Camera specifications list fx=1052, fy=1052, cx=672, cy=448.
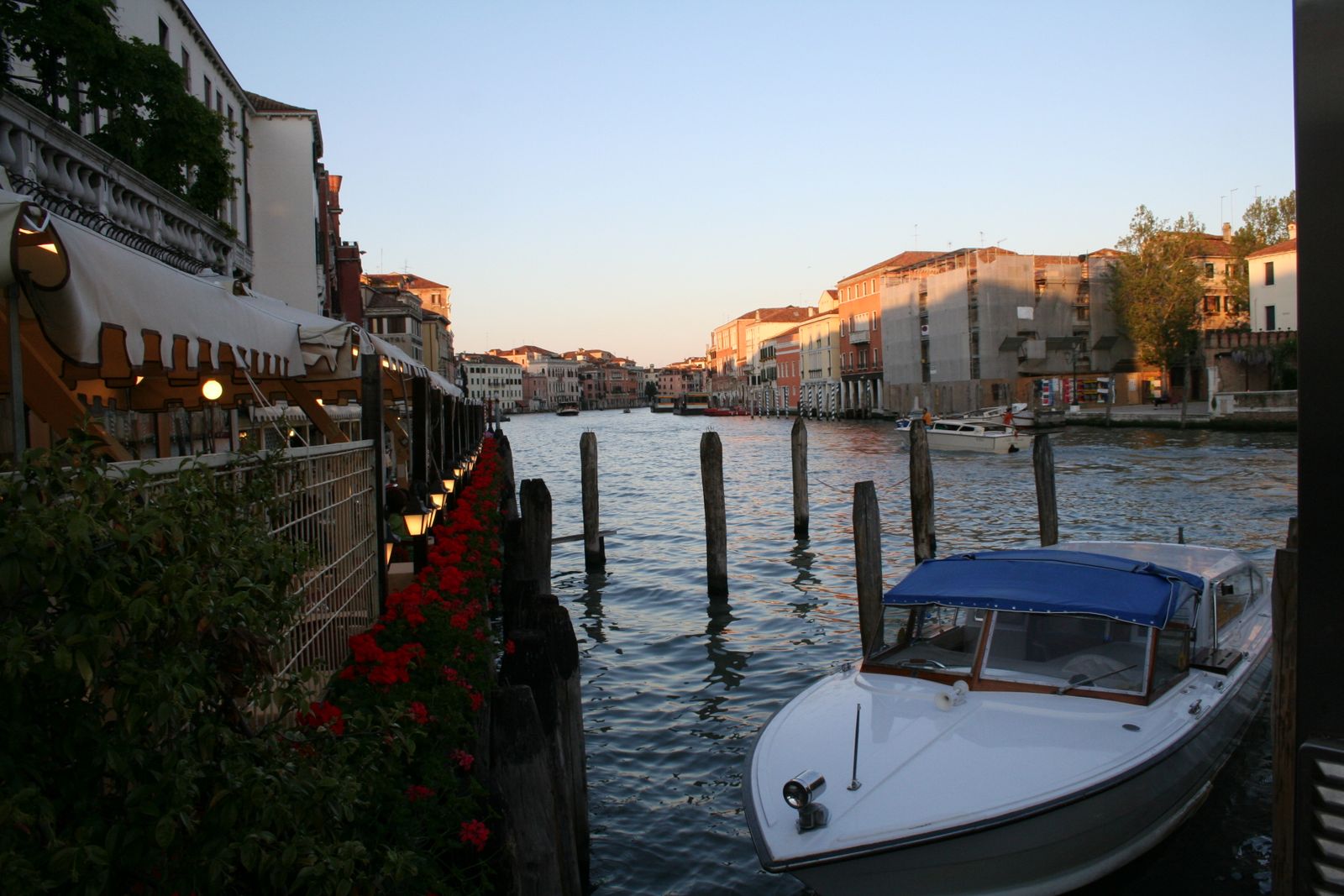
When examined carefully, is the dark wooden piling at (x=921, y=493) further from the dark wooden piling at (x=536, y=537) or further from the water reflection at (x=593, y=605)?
the dark wooden piling at (x=536, y=537)

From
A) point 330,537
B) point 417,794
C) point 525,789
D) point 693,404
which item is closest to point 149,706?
point 417,794

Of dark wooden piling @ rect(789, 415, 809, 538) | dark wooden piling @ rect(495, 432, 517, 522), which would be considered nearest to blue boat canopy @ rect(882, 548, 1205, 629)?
dark wooden piling @ rect(495, 432, 517, 522)

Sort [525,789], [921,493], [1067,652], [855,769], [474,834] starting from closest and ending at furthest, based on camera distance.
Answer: [474,834] < [525,789] < [855,769] < [1067,652] < [921,493]

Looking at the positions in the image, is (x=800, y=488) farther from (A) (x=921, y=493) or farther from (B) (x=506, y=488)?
(B) (x=506, y=488)

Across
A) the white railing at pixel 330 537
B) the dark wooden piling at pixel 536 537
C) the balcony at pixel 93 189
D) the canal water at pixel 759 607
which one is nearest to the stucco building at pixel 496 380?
the canal water at pixel 759 607

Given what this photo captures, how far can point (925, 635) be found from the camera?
691 cm

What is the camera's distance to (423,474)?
11859 mm

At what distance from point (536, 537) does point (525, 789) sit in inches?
260

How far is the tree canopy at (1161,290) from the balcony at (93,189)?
53860 millimetres

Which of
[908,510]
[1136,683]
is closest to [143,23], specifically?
[908,510]

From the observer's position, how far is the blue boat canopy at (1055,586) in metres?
6.26

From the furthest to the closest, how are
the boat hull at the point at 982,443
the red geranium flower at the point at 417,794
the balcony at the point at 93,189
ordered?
the boat hull at the point at 982,443 < the balcony at the point at 93,189 < the red geranium flower at the point at 417,794

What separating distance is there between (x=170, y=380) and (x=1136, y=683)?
7.48 metres

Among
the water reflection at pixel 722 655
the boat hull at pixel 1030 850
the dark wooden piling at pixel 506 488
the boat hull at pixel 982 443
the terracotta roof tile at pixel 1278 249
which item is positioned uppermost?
the terracotta roof tile at pixel 1278 249
